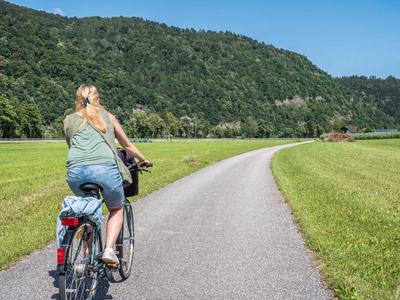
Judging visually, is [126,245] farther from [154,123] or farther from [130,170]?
[154,123]

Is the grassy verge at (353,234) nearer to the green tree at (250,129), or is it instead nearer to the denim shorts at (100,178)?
the denim shorts at (100,178)

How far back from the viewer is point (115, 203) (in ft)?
11.8

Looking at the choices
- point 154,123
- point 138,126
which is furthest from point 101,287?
point 154,123

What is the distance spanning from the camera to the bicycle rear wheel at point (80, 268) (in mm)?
2938

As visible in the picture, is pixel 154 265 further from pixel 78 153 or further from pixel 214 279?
pixel 78 153

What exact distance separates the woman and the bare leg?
0.01 m

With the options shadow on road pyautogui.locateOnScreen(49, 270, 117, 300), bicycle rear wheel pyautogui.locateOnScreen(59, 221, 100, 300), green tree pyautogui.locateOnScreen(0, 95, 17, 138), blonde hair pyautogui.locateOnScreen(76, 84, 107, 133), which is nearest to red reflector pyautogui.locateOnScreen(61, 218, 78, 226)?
bicycle rear wheel pyautogui.locateOnScreen(59, 221, 100, 300)

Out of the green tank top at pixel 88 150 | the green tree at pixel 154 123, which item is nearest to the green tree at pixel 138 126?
the green tree at pixel 154 123

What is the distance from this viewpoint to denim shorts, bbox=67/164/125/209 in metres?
3.23

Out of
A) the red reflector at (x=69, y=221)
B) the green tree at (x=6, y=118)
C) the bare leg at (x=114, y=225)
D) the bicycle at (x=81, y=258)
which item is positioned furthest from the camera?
the green tree at (x=6, y=118)

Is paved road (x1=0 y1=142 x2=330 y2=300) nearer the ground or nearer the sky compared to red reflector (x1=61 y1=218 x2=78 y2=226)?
nearer the ground

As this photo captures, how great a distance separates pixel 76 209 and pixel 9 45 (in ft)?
658

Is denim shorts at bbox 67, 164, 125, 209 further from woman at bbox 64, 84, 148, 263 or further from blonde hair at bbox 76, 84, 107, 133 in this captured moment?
blonde hair at bbox 76, 84, 107, 133

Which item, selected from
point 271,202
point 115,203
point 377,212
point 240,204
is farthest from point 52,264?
point 377,212
